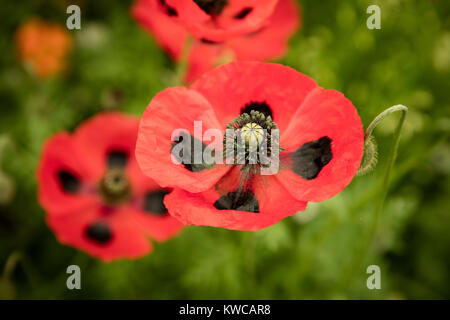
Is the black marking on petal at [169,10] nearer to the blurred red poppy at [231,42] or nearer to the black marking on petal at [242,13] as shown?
the black marking on petal at [242,13]

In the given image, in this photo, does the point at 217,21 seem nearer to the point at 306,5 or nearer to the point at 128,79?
the point at 128,79

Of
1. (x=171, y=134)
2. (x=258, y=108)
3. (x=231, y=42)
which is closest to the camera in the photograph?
(x=171, y=134)

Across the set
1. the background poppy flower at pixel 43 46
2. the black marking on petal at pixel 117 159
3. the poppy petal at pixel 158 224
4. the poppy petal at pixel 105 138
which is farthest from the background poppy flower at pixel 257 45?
the background poppy flower at pixel 43 46

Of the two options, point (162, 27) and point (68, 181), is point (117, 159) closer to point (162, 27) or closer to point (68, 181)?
point (68, 181)

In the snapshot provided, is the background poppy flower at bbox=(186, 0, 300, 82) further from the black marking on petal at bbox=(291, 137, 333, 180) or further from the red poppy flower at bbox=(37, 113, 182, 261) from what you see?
the black marking on petal at bbox=(291, 137, 333, 180)

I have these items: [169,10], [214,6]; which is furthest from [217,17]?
[169,10]
